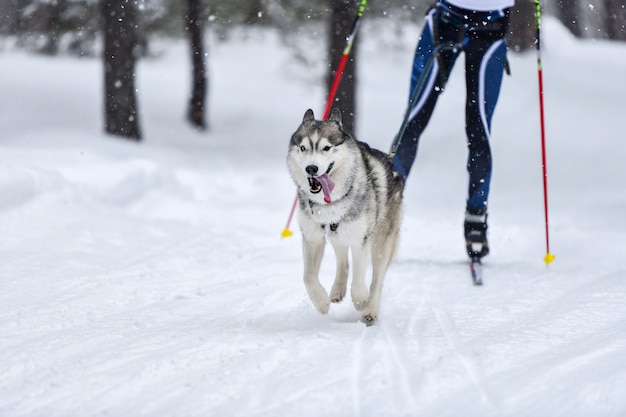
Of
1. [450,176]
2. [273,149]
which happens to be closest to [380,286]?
[450,176]

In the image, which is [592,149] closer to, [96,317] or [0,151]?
[0,151]

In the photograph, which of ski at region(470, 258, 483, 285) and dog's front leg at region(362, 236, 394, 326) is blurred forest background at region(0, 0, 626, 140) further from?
dog's front leg at region(362, 236, 394, 326)

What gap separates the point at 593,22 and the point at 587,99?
1163 centimetres

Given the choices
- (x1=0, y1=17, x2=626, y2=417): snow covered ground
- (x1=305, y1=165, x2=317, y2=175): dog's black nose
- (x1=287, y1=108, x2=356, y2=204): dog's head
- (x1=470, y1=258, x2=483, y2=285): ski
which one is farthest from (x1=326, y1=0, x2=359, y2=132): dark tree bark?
(x1=305, y1=165, x2=317, y2=175): dog's black nose

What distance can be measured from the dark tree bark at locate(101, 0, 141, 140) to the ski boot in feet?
24.2

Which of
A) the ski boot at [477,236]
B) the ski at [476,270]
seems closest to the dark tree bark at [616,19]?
the ski boot at [477,236]

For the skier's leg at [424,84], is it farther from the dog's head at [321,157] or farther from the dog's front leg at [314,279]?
the dog's front leg at [314,279]

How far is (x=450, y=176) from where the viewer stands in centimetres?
1188

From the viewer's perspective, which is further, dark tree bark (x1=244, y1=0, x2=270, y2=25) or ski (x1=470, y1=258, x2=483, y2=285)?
dark tree bark (x1=244, y1=0, x2=270, y2=25)

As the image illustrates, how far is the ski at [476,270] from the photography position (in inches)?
217

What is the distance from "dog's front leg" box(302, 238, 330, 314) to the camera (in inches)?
172

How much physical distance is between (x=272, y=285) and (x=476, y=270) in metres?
1.57

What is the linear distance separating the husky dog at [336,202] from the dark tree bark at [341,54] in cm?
694

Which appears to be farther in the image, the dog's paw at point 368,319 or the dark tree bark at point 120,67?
the dark tree bark at point 120,67
